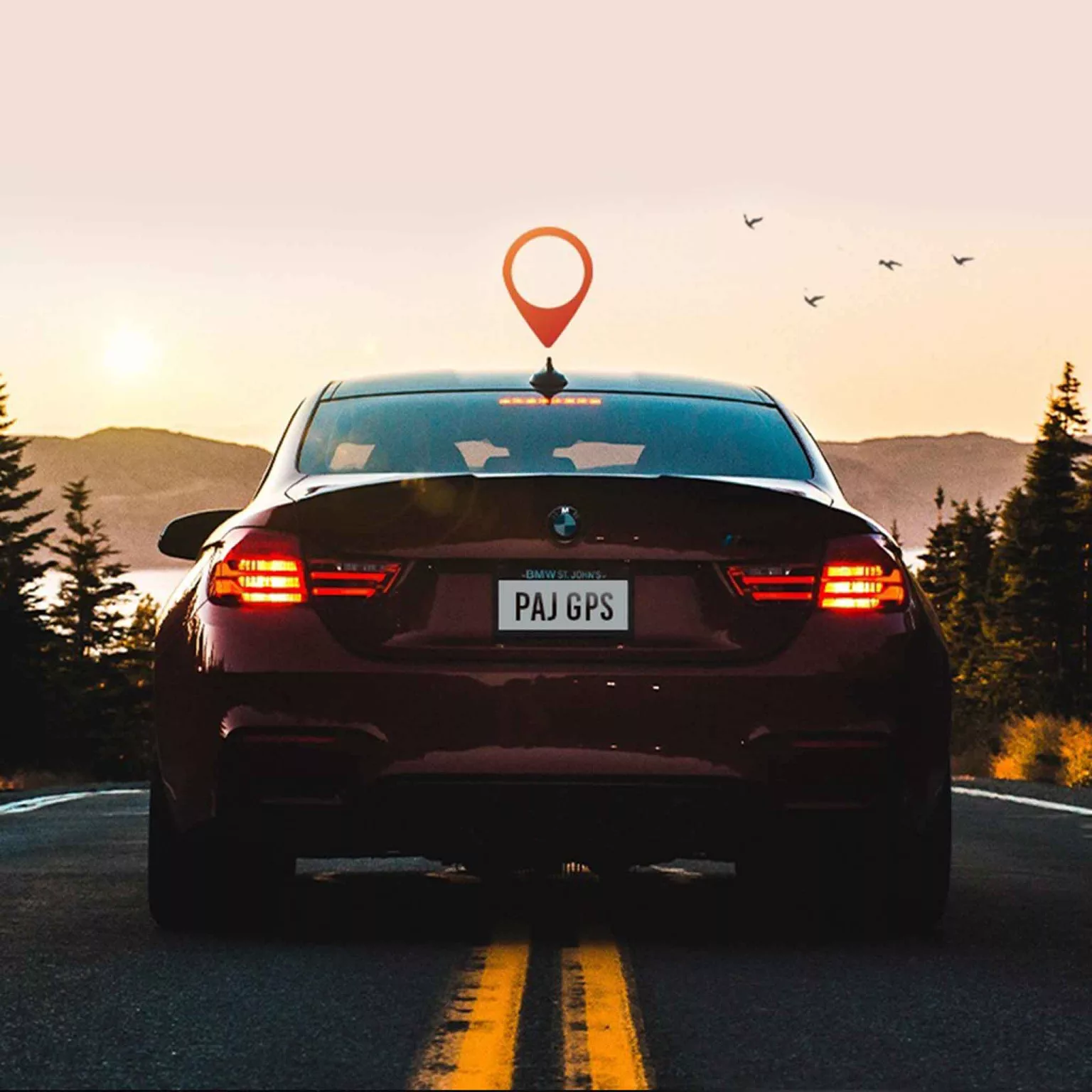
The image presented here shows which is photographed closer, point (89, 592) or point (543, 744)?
point (543, 744)

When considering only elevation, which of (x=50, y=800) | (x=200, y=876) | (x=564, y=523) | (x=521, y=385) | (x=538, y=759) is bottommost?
(x=50, y=800)

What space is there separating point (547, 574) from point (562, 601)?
3.5 inches

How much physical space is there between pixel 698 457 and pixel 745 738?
4.25 feet

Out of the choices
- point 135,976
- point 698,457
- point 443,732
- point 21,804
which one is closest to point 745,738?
point 443,732

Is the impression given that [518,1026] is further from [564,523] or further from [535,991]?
[564,523]

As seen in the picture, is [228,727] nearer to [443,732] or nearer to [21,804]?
[443,732]

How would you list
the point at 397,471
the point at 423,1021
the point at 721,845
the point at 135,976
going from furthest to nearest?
the point at 397,471
the point at 721,845
the point at 135,976
the point at 423,1021

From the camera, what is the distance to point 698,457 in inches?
270

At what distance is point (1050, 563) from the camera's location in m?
70.8

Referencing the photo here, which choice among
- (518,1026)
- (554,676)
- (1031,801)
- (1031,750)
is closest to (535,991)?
(518,1026)

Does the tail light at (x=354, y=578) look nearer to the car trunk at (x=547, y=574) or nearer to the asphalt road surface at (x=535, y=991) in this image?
the car trunk at (x=547, y=574)

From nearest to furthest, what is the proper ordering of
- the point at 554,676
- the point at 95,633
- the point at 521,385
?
the point at 554,676, the point at 521,385, the point at 95,633

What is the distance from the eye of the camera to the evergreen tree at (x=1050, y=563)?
2680 inches

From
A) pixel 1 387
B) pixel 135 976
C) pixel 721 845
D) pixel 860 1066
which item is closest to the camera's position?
pixel 860 1066
